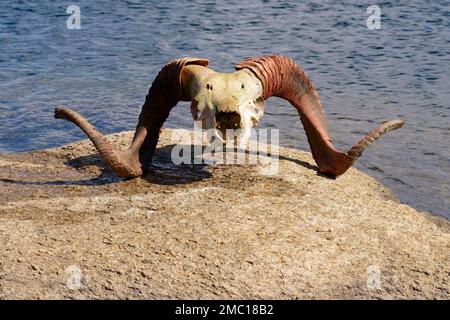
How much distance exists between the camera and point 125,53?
16.2 metres

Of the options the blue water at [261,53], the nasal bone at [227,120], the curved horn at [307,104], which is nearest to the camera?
the nasal bone at [227,120]

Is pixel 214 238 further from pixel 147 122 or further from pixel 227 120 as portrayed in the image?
pixel 147 122

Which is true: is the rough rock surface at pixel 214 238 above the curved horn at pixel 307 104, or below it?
below

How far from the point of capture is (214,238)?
19.0 ft


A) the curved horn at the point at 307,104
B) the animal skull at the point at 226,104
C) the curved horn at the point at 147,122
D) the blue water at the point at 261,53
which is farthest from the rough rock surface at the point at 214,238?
the blue water at the point at 261,53

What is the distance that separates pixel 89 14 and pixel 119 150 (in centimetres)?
1376

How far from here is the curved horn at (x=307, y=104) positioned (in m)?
7.03

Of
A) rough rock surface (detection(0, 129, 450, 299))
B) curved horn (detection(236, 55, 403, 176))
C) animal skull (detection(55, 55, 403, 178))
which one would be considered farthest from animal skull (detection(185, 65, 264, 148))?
rough rock surface (detection(0, 129, 450, 299))

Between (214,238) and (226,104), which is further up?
(226,104)

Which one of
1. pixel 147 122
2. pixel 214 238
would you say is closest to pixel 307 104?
pixel 147 122

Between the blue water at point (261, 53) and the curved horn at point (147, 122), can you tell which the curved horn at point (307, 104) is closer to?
the curved horn at point (147, 122)

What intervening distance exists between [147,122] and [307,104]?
4.99ft

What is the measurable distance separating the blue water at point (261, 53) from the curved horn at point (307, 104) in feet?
3.19
